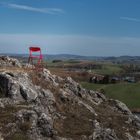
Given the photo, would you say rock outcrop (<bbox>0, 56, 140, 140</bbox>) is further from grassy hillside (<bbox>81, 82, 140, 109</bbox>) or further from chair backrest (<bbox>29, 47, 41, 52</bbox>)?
grassy hillside (<bbox>81, 82, 140, 109</bbox>)

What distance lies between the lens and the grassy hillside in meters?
96.0

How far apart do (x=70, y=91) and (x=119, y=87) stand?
78857 mm

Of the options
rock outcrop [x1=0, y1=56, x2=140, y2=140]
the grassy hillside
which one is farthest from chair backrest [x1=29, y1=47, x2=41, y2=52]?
the grassy hillside

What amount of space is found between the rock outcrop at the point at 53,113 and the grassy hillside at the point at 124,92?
65.2 metres

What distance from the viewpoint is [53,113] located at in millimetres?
24578

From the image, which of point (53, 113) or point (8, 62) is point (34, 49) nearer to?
point (8, 62)

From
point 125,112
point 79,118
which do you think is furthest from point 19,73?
point 125,112

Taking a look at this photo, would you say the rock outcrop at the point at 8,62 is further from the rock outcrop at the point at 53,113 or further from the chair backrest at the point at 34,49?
the chair backrest at the point at 34,49

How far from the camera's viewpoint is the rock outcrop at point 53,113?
71.1ft

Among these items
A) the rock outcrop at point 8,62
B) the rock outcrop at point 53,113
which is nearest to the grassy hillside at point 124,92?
the rock outcrop at point 8,62

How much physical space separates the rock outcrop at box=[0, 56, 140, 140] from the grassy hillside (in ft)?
214

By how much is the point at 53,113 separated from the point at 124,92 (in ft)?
265

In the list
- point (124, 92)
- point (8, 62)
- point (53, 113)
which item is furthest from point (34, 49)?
point (124, 92)

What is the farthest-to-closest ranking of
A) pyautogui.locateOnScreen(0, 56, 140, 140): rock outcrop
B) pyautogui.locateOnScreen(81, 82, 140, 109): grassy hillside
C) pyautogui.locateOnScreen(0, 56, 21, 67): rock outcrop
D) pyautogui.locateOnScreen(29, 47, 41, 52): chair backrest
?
1. pyautogui.locateOnScreen(81, 82, 140, 109): grassy hillside
2. pyautogui.locateOnScreen(0, 56, 21, 67): rock outcrop
3. pyautogui.locateOnScreen(29, 47, 41, 52): chair backrest
4. pyautogui.locateOnScreen(0, 56, 140, 140): rock outcrop
